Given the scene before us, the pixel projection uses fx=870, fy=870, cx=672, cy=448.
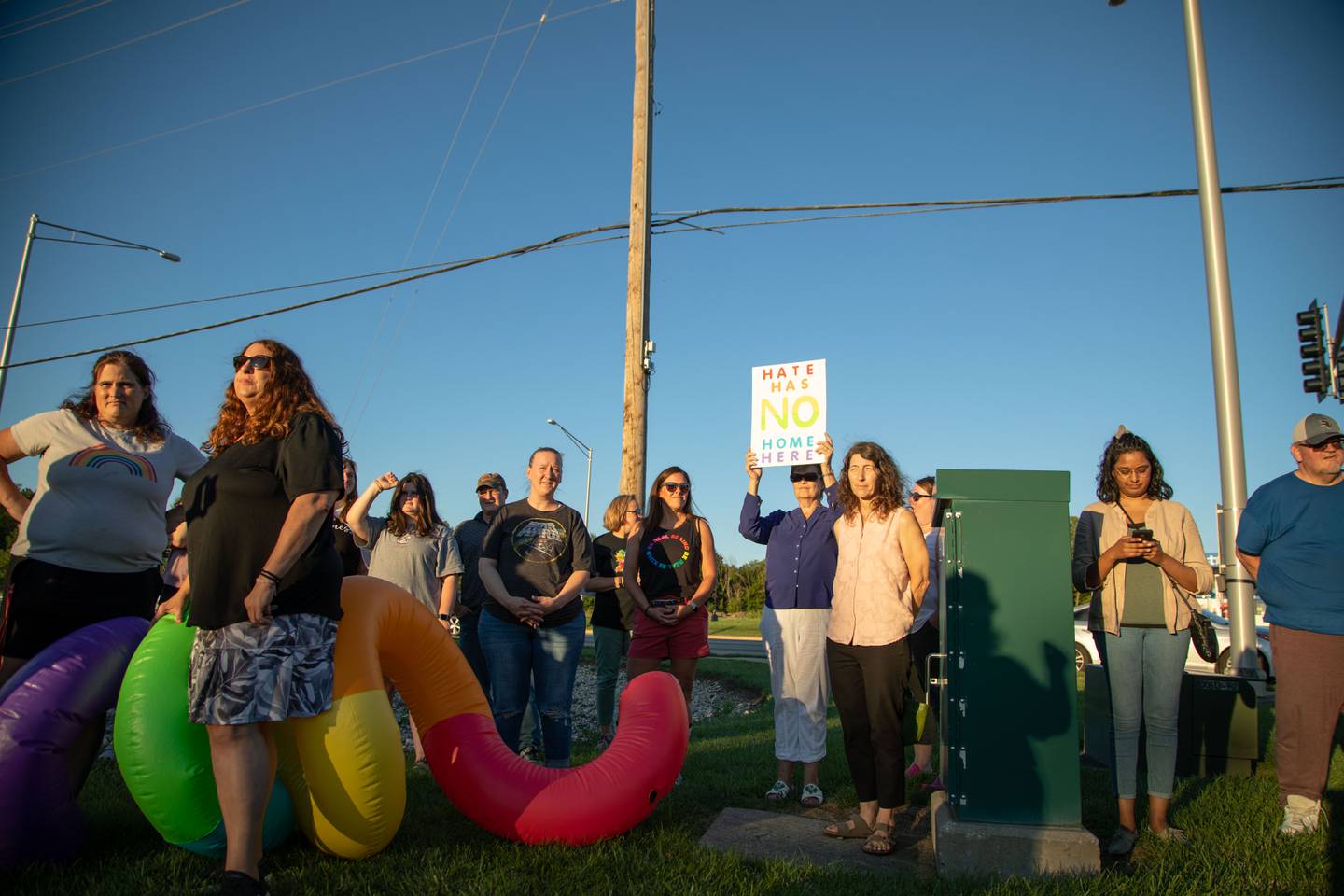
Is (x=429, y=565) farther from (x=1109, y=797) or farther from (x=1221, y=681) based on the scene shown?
(x=1221, y=681)

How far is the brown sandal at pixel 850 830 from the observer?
4234mm

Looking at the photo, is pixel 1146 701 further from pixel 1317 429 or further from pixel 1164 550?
pixel 1317 429

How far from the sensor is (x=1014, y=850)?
3762 millimetres

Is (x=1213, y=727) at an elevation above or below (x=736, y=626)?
above

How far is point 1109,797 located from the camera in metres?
5.10

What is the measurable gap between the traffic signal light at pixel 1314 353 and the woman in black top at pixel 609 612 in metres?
9.63

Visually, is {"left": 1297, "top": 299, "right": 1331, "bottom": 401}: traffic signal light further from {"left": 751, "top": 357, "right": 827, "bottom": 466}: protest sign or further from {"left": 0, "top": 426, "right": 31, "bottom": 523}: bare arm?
{"left": 0, "top": 426, "right": 31, "bottom": 523}: bare arm

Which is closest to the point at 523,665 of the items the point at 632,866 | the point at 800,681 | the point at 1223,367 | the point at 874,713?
the point at 800,681

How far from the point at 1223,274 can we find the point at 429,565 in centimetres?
692

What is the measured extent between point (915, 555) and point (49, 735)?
153 inches

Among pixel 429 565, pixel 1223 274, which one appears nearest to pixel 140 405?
pixel 429 565

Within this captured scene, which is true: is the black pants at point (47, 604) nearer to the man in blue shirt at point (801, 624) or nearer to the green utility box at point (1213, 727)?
the man in blue shirt at point (801, 624)

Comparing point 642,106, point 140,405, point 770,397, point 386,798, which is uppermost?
point 642,106

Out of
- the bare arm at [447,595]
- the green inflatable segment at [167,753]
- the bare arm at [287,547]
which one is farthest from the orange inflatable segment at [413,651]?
the bare arm at [447,595]
